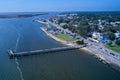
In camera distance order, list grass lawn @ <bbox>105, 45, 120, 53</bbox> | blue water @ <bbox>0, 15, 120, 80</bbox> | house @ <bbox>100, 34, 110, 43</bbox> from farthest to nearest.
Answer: house @ <bbox>100, 34, 110, 43</bbox>
grass lawn @ <bbox>105, 45, 120, 53</bbox>
blue water @ <bbox>0, 15, 120, 80</bbox>

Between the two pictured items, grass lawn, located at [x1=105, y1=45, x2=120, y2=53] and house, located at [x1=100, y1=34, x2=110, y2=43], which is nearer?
grass lawn, located at [x1=105, y1=45, x2=120, y2=53]

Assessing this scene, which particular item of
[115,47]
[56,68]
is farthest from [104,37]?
[56,68]

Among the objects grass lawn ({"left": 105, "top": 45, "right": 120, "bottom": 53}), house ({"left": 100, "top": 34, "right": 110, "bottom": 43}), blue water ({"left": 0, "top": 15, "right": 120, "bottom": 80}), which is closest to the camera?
blue water ({"left": 0, "top": 15, "right": 120, "bottom": 80})

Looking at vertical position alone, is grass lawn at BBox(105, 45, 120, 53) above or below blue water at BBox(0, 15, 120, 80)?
below

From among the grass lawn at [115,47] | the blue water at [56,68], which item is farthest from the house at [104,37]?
the blue water at [56,68]

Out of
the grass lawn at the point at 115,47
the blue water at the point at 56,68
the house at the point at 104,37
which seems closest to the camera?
the blue water at the point at 56,68

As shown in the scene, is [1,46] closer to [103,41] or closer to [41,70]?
[41,70]

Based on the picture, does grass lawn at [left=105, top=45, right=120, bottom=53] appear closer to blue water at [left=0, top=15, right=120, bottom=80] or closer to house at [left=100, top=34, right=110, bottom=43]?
house at [left=100, top=34, right=110, bottom=43]

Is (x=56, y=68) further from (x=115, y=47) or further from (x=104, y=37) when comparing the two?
(x=104, y=37)

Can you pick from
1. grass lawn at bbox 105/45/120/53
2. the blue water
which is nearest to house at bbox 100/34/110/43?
grass lawn at bbox 105/45/120/53

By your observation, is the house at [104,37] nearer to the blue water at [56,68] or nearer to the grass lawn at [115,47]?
the grass lawn at [115,47]

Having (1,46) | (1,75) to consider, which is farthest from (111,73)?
(1,46)
